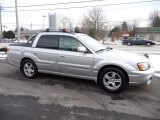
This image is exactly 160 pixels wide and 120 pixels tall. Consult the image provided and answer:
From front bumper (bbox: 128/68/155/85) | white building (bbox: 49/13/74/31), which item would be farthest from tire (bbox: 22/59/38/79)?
white building (bbox: 49/13/74/31)

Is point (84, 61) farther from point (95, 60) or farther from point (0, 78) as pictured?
point (0, 78)

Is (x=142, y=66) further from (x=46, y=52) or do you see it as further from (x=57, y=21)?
(x=57, y=21)

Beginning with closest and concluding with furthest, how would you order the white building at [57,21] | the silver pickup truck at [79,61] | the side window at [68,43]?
the silver pickup truck at [79,61] → the side window at [68,43] → the white building at [57,21]

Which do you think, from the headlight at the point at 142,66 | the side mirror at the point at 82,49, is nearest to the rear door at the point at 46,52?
the side mirror at the point at 82,49

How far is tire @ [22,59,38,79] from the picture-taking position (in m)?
7.01

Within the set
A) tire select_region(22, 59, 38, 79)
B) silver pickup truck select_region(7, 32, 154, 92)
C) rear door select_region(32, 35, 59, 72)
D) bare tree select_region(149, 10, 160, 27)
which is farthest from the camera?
bare tree select_region(149, 10, 160, 27)

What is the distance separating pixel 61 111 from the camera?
4.45m

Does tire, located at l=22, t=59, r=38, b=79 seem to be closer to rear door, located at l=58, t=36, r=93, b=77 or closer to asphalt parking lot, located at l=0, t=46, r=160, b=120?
asphalt parking lot, located at l=0, t=46, r=160, b=120

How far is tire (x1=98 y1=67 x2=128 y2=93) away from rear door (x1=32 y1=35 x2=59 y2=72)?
64.5 inches

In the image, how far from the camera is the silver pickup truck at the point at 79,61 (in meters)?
5.57

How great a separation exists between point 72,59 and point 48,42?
3.86ft

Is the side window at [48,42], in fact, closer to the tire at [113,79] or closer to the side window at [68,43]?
the side window at [68,43]

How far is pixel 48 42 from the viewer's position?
6.83 metres

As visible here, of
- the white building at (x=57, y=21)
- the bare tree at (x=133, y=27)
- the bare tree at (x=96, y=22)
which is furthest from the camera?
the bare tree at (x=133, y=27)
